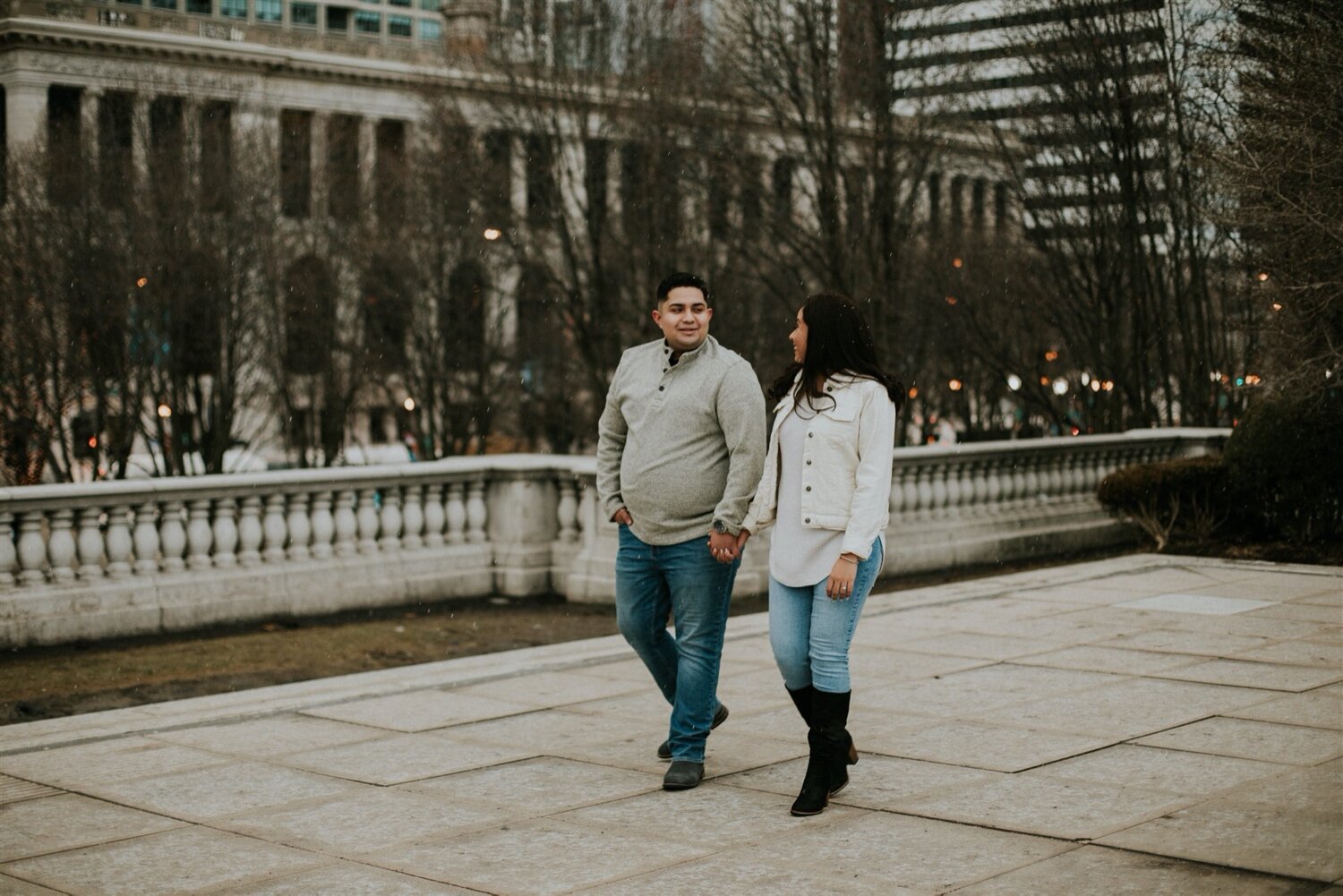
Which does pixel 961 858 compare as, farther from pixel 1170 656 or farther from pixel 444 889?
pixel 1170 656

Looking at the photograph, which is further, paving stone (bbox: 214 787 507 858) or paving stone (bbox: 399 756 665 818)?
paving stone (bbox: 399 756 665 818)

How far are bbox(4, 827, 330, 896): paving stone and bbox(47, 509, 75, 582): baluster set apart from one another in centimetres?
608

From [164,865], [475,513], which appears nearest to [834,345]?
[164,865]

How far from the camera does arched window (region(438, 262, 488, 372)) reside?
145 ft

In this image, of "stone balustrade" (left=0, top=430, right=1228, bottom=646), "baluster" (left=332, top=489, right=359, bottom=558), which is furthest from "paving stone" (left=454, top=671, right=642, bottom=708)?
"baluster" (left=332, top=489, right=359, bottom=558)

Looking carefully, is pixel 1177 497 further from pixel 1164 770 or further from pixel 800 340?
pixel 800 340

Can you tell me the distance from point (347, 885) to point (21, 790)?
219 cm

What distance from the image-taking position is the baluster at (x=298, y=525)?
1298 centimetres

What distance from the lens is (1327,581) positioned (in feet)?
42.7

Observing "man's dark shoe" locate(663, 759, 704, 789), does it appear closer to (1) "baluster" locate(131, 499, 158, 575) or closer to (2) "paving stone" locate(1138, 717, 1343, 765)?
(2) "paving stone" locate(1138, 717, 1343, 765)

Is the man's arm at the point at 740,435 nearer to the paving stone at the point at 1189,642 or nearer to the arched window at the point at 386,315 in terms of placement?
the paving stone at the point at 1189,642

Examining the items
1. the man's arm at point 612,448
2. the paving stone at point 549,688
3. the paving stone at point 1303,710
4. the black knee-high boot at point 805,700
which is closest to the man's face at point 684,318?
the man's arm at point 612,448

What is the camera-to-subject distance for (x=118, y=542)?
11836mm

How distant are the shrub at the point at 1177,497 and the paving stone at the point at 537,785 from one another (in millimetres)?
10584
